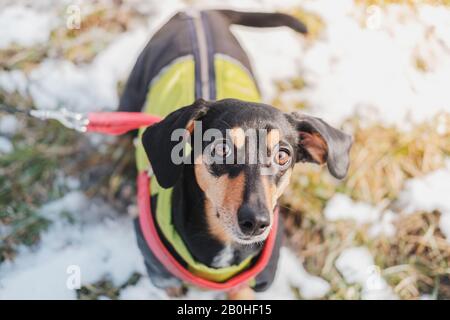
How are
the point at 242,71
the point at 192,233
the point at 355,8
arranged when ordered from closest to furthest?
the point at 192,233, the point at 242,71, the point at 355,8

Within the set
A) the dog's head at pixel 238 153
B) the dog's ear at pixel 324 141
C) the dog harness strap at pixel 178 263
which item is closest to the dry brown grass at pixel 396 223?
the dog harness strap at pixel 178 263

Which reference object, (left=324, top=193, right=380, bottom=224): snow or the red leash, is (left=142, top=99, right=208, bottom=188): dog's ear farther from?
(left=324, top=193, right=380, bottom=224): snow

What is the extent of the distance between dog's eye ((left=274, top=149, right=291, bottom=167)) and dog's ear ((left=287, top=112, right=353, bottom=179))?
5.2 inches

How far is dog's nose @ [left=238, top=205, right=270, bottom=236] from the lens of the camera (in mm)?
1872

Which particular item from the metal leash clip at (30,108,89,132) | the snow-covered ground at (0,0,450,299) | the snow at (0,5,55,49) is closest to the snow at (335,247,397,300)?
the snow-covered ground at (0,0,450,299)

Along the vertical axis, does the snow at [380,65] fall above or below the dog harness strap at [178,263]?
above

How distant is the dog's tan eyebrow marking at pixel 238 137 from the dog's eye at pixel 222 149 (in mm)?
30

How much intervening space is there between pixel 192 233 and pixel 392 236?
113cm

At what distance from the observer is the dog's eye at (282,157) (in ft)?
6.51

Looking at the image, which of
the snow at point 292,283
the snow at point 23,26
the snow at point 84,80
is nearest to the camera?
the snow at point 292,283

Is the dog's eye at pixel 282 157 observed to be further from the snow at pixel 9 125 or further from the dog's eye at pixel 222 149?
the snow at pixel 9 125
